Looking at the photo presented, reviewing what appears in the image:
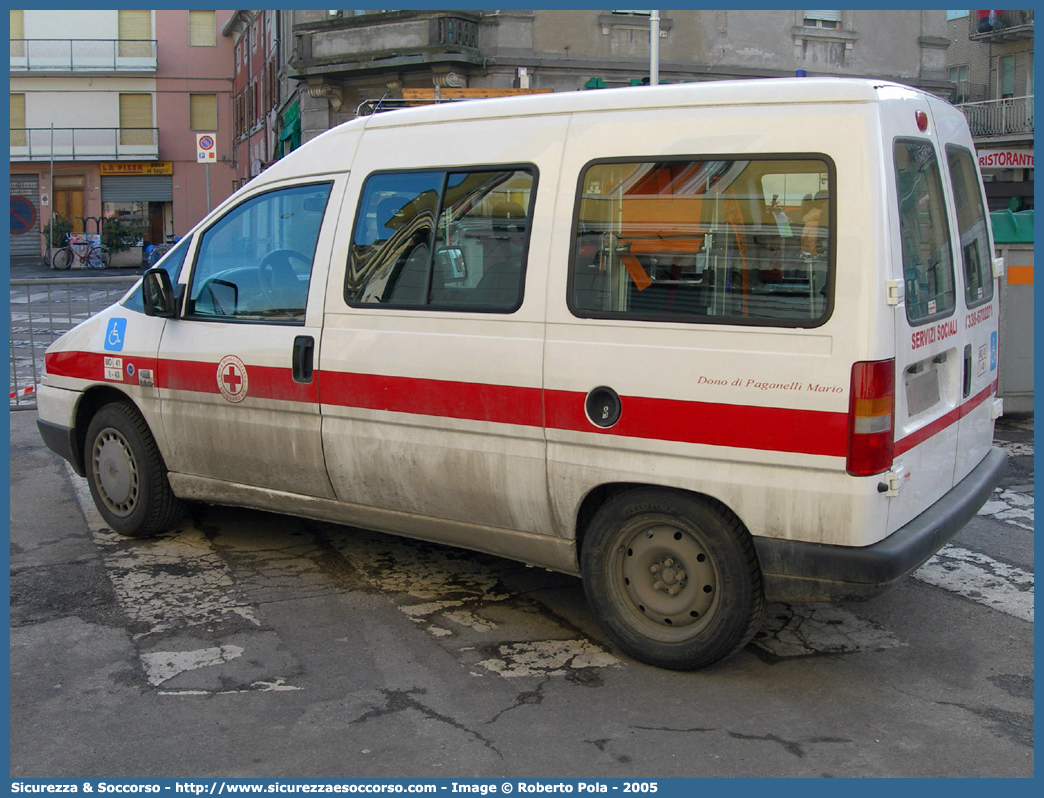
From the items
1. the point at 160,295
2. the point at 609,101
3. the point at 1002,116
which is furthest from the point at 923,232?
the point at 1002,116

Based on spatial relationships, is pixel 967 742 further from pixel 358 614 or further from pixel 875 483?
pixel 358 614

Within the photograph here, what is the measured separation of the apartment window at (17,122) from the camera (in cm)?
4534

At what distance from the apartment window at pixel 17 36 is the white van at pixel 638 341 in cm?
4722

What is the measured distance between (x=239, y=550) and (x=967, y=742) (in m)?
3.72

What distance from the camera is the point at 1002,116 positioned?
1656 inches

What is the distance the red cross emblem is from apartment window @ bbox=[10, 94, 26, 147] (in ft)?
149

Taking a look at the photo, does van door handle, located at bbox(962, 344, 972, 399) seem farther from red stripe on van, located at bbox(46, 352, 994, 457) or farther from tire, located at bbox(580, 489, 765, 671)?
tire, located at bbox(580, 489, 765, 671)

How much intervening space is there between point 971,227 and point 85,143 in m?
47.5

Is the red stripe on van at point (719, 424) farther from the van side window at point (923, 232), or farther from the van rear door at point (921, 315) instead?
the van side window at point (923, 232)

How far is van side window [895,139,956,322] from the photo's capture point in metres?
3.85

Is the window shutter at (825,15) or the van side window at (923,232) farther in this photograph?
the window shutter at (825,15)

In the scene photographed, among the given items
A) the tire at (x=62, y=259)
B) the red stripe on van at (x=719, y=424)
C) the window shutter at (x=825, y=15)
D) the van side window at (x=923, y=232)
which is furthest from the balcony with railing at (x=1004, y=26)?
the red stripe on van at (x=719, y=424)

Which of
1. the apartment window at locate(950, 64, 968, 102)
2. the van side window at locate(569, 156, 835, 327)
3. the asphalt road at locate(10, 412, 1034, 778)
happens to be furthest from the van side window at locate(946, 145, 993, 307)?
the apartment window at locate(950, 64, 968, 102)

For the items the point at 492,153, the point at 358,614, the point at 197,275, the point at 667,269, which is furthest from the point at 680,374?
the point at 197,275
